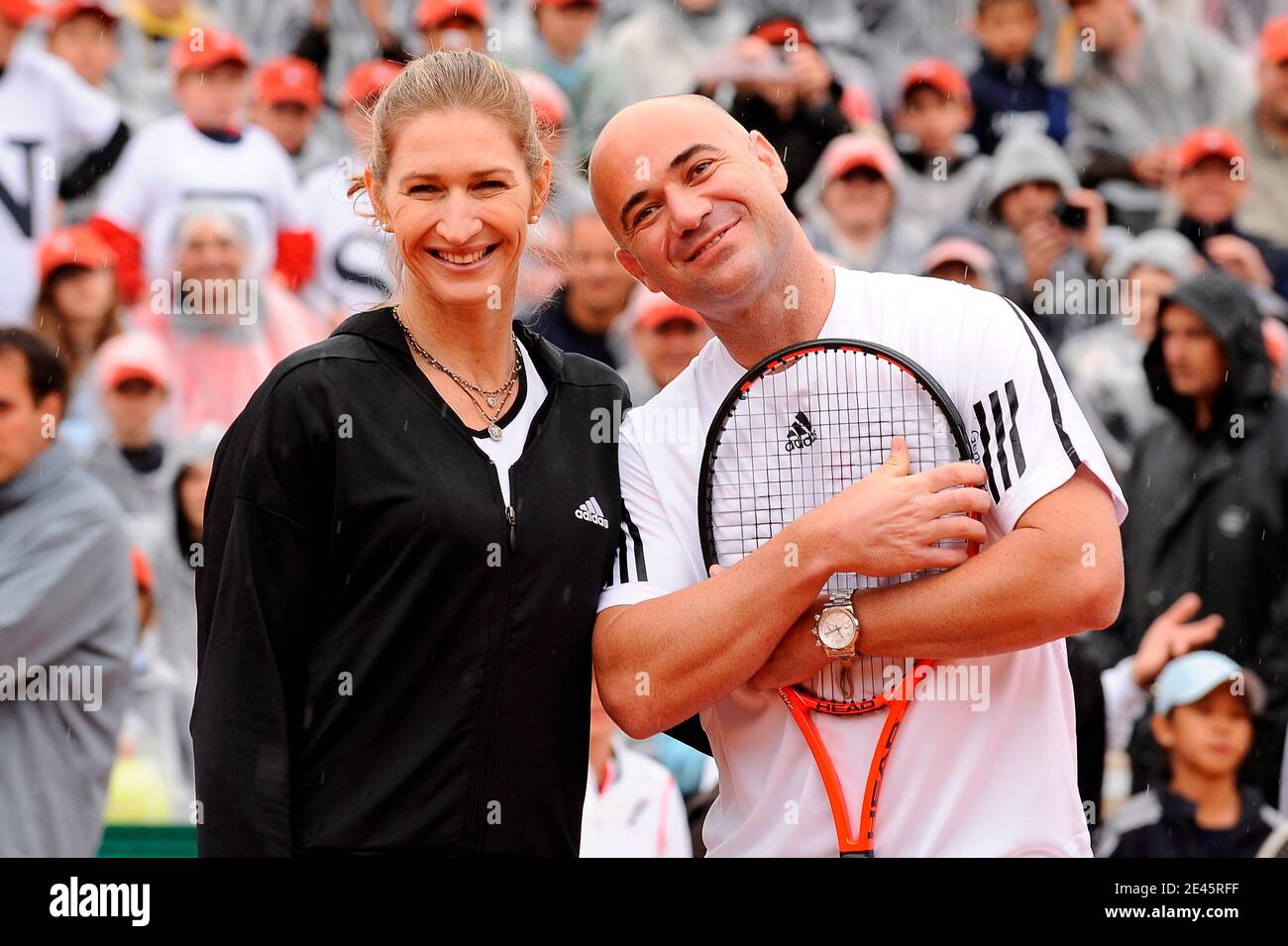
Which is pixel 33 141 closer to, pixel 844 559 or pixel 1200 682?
pixel 1200 682

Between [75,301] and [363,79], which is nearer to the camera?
[75,301]

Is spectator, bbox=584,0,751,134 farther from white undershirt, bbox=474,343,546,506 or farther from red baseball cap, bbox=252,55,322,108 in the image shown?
white undershirt, bbox=474,343,546,506

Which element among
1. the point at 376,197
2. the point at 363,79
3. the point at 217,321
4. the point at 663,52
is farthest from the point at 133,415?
the point at 376,197

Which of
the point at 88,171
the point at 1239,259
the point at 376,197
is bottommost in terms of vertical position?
the point at 376,197

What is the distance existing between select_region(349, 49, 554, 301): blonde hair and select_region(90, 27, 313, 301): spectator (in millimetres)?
3956

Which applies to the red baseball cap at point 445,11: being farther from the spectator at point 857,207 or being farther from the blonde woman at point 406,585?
the blonde woman at point 406,585

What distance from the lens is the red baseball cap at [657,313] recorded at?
652cm

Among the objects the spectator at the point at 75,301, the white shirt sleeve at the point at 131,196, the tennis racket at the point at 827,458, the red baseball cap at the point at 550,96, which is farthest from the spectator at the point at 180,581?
the tennis racket at the point at 827,458

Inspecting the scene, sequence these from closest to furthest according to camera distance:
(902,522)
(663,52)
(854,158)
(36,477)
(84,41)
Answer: (902,522) < (36,477) < (854,158) < (84,41) < (663,52)

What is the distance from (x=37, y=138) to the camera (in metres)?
7.23

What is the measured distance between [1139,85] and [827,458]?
5564 mm

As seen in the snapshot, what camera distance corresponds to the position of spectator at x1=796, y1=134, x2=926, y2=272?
728 centimetres

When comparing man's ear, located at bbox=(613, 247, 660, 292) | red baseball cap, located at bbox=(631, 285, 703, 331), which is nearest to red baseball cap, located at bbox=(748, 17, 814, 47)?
red baseball cap, located at bbox=(631, 285, 703, 331)
